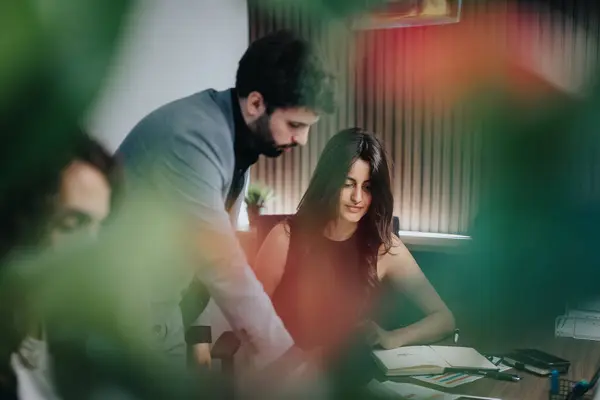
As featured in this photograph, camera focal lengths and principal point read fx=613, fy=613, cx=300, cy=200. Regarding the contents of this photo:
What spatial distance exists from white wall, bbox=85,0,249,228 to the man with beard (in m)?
0.05

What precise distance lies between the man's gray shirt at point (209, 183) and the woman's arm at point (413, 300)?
26 cm

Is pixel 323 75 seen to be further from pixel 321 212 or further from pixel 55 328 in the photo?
pixel 55 328

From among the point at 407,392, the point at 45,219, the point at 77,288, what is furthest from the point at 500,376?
the point at 45,219

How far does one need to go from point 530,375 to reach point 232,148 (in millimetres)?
817

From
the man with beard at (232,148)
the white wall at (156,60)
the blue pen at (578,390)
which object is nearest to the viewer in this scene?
the blue pen at (578,390)

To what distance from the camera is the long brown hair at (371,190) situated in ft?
4.33

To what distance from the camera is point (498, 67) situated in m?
1.27

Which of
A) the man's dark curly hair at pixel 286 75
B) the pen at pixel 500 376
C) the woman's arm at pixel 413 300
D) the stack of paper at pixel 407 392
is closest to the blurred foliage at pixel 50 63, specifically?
the man's dark curly hair at pixel 286 75

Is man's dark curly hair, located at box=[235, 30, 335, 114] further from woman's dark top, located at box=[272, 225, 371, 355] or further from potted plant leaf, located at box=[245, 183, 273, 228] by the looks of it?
woman's dark top, located at box=[272, 225, 371, 355]

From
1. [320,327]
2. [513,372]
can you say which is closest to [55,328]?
[320,327]

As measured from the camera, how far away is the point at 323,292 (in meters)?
1.38

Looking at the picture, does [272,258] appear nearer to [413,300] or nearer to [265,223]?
[265,223]

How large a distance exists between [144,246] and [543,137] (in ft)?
3.09

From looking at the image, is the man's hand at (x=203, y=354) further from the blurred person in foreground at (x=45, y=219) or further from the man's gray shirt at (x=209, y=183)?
the blurred person in foreground at (x=45, y=219)
